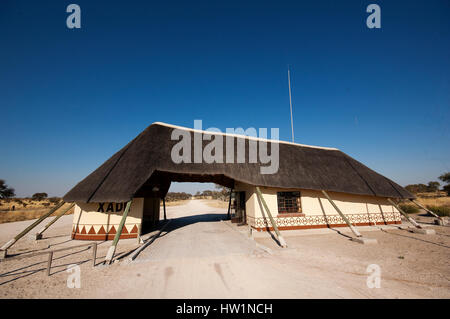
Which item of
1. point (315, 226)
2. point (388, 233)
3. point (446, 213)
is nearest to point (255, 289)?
point (315, 226)

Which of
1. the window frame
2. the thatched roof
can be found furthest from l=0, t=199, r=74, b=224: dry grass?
the window frame

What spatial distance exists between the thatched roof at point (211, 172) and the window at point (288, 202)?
1252 mm

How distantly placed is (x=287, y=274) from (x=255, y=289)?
160 cm

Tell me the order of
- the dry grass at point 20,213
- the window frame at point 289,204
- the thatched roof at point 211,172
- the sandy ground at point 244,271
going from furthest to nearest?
the dry grass at point 20,213, the window frame at point 289,204, the thatched roof at point 211,172, the sandy ground at point 244,271

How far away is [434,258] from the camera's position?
7230mm

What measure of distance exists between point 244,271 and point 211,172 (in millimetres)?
6537

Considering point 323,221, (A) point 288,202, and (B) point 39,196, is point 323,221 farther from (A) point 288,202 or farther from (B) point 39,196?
(B) point 39,196

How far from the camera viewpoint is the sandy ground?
4742 mm

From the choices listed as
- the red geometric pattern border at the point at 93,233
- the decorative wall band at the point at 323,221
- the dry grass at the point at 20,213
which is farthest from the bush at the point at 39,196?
the decorative wall band at the point at 323,221

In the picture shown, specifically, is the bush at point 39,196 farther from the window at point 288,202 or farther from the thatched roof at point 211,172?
the window at point 288,202

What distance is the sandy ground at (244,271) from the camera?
4.74 metres

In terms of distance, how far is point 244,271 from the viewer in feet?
19.7

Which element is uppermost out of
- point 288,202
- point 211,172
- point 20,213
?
point 211,172

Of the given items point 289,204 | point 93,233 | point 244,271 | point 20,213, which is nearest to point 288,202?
point 289,204
